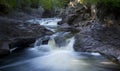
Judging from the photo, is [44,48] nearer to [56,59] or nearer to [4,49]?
[56,59]

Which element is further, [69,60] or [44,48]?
[44,48]

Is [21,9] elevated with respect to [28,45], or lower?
elevated

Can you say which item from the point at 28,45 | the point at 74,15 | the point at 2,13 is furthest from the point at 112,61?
the point at 2,13

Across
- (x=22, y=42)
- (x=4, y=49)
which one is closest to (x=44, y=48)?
(x=22, y=42)

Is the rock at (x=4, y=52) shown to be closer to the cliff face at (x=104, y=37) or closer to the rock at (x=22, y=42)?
the rock at (x=22, y=42)

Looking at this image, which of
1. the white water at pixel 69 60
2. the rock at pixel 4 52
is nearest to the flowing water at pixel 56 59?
the white water at pixel 69 60

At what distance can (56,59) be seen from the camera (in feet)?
38.2

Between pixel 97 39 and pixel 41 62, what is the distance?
13.7 ft

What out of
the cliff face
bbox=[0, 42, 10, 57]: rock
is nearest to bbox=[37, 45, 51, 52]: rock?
the cliff face

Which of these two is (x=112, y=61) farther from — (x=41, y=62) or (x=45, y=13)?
(x=45, y=13)

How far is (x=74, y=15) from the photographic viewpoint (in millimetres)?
23156

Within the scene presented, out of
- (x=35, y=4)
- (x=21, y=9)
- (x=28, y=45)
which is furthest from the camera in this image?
(x=35, y=4)

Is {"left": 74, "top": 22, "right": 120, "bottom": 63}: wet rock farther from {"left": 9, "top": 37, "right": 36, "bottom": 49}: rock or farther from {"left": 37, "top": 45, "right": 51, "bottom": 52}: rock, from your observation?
{"left": 9, "top": 37, "right": 36, "bottom": 49}: rock

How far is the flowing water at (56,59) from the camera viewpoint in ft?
32.9
